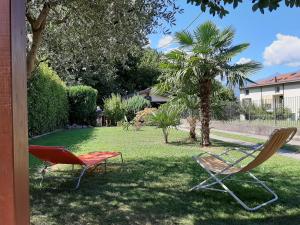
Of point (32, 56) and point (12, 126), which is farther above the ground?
point (32, 56)

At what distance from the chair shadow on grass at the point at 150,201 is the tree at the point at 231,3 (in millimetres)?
2597

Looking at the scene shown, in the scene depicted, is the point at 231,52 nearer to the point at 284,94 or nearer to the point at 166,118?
the point at 166,118

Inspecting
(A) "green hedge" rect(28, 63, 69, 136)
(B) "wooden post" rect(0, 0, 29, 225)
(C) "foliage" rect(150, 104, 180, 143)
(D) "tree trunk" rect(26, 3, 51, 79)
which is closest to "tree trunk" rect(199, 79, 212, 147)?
(C) "foliage" rect(150, 104, 180, 143)

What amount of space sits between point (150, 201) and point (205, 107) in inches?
353

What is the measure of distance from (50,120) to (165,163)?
1228 centimetres

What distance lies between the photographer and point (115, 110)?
1241 inches

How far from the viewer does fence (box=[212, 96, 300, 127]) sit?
644 inches

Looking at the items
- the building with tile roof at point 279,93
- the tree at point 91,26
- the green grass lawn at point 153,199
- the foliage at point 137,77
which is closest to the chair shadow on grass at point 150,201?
the green grass lawn at point 153,199

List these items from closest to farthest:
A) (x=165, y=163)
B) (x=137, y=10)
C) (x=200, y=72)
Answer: (x=137, y=10)
(x=165, y=163)
(x=200, y=72)

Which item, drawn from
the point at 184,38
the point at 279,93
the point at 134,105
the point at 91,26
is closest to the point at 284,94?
the point at 279,93

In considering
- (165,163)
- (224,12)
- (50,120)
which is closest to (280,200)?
(224,12)

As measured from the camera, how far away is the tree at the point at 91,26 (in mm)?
7168

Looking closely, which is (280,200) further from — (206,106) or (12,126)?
(206,106)

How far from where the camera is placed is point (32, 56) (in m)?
6.87
